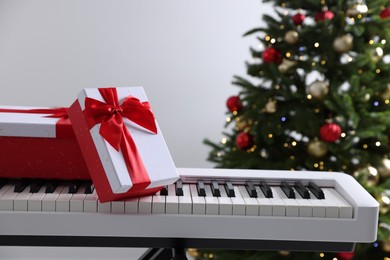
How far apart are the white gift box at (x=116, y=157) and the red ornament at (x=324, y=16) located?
1.39 metres

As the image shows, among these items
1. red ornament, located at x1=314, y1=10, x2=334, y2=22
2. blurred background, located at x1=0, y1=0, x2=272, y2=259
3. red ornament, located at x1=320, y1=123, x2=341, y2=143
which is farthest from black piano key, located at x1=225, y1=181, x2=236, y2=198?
blurred background, located at x1=0, y1=0, x2=272, y2=259

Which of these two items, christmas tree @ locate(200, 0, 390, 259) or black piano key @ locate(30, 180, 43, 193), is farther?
christmas tree @ locate(200, 0, 390, 259)

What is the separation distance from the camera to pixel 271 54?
2.96 metres

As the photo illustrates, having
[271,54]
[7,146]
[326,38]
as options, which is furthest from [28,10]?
[7,146]

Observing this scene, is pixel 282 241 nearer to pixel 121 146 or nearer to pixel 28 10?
pixel 121 146

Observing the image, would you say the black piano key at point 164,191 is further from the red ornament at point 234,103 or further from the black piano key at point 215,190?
the red ornament at point 234,103

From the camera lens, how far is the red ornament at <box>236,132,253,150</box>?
3061 mm

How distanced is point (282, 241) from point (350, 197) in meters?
0.22

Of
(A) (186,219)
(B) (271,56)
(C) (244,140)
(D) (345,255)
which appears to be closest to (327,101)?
(B) (271,56)

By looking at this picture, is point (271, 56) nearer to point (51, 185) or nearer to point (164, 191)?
point (164, 191)

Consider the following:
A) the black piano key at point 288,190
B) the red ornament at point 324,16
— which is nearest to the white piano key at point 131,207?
the black piano key at point 288,190

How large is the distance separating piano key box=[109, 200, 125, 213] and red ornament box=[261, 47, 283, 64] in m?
1.50

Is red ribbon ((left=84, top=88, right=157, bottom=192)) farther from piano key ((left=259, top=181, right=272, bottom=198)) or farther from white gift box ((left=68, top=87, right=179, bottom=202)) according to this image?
piano key ((left=259, top=181, right=272, bottom=198))

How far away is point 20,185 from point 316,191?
80 centimetres
